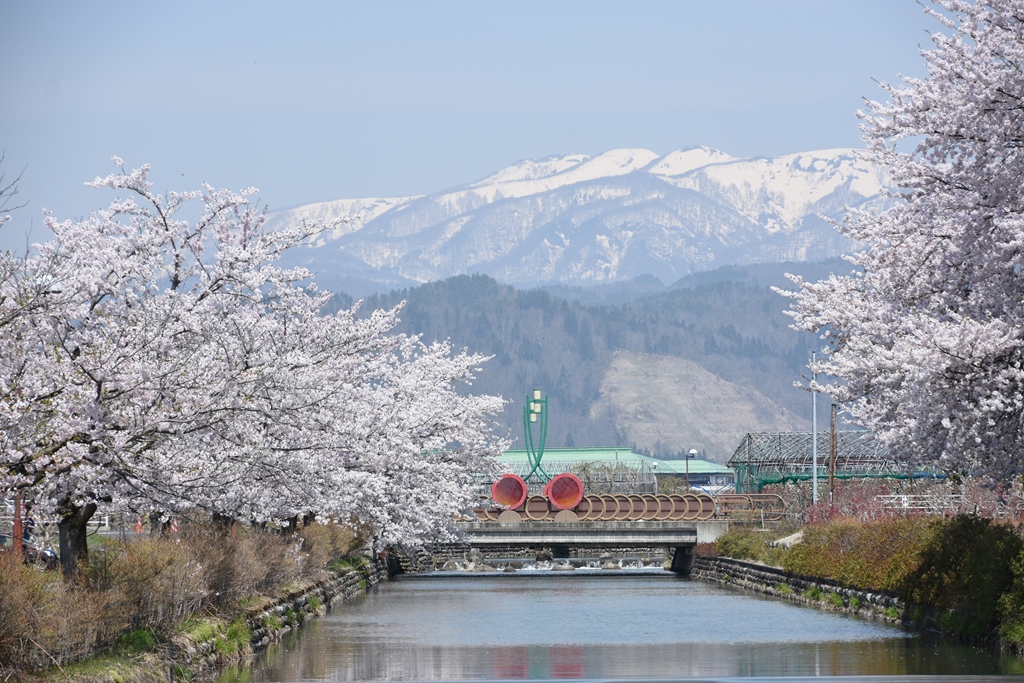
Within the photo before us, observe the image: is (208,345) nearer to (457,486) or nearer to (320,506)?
(320,506)

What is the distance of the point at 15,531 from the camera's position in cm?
2819

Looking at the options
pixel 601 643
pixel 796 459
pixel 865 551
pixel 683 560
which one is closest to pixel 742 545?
pixel 683 560

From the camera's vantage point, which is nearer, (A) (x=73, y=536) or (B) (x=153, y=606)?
(A) (x=73, y=536)

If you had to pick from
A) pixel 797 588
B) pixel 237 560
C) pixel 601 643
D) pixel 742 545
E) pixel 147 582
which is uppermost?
pixel 147 582

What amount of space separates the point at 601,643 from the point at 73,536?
14983mm

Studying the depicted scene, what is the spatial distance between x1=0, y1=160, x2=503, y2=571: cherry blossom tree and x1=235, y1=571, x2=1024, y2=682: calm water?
13.8 feet

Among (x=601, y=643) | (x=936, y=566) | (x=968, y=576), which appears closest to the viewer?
(x=968, y=576)

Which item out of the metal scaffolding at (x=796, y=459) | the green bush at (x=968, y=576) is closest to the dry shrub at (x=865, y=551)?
the green bush at (x=968, y=576)

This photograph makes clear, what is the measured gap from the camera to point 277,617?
114 feet

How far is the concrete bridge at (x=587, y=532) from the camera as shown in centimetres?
7006

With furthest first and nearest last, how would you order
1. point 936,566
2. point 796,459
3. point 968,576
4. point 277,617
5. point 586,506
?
point 796,459, point 586,506, point 277,617, point 936,566, point 968,576

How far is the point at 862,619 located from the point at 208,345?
23.9m

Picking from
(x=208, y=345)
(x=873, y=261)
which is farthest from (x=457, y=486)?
(x=208, y=345)

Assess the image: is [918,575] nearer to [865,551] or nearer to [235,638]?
[865,551]
